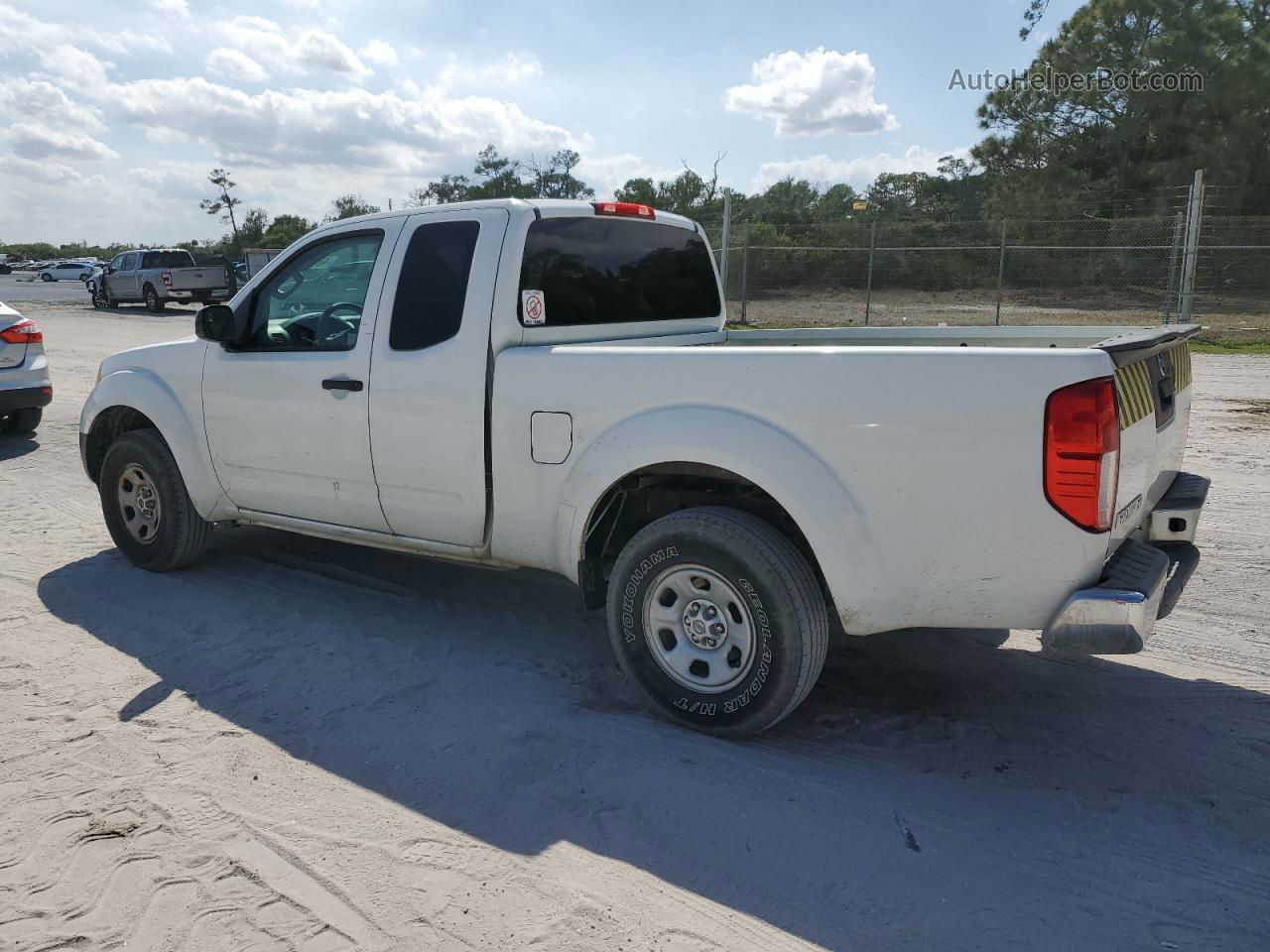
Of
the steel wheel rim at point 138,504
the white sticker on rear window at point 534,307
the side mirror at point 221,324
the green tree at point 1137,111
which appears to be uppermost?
the green tree at point 1137,111

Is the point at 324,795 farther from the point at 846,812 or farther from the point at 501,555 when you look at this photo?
the point at 846,812

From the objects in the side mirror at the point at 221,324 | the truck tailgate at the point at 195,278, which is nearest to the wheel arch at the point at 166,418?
the side mirror at the point at 221,324

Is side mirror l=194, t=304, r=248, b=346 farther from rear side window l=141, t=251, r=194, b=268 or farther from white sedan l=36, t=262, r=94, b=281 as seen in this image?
white sedan l=36, t=262, r=94, b=281

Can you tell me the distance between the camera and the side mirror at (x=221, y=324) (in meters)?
4.98

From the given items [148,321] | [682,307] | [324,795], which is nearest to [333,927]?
[324,795]

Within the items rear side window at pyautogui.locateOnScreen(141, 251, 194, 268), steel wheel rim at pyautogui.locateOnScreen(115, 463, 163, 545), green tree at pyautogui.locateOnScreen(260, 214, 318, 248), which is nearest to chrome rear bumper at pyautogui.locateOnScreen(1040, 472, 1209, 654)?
steel wheel rim at pyautogui.locateOnScreen(115, 463, 163, 545)

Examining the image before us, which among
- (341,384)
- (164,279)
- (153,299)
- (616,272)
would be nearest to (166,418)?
(341,384)

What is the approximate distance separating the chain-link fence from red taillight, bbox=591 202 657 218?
15303 mm

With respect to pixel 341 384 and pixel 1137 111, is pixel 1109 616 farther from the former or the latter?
pixel 1137 111

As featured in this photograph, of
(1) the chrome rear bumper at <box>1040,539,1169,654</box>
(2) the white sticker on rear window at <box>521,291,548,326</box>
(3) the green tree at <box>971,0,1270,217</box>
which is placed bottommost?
(1) the chrome rear bumper at <box>1040,539,1169,654</box>

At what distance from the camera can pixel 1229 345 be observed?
1680cm

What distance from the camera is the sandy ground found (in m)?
2.74

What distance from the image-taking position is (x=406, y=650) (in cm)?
460

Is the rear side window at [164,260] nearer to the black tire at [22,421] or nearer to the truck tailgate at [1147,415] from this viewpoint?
the black tire at [22,421]
